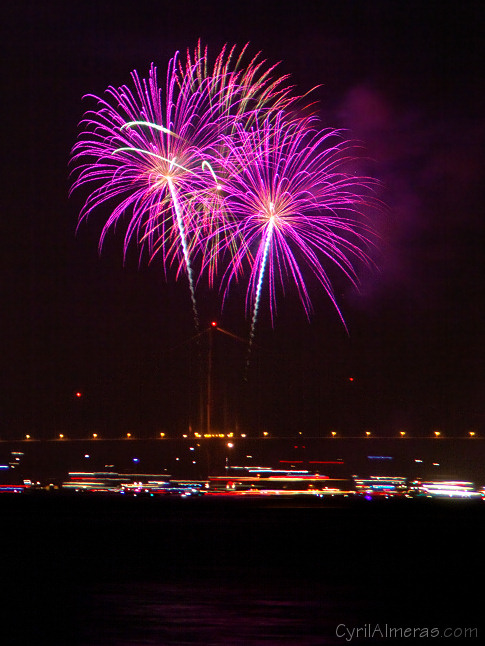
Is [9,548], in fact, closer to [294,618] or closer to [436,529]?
[294,618]

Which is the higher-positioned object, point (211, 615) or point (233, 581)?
point (211, 615)

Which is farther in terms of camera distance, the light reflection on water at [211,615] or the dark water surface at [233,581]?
the dark water surface at [233,581]

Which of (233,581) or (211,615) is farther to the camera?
(233,581)

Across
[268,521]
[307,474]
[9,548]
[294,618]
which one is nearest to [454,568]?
Answer: [294,618]
